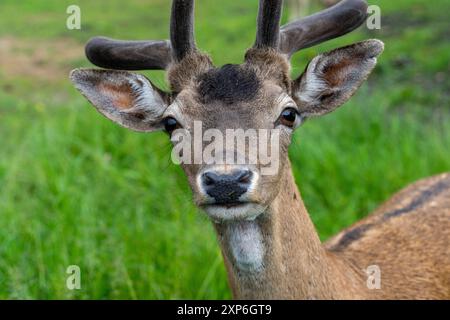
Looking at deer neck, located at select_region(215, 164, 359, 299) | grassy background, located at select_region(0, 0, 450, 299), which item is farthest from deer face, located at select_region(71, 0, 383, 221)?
grassy background, located at select_region(0, 0, 450, 299)

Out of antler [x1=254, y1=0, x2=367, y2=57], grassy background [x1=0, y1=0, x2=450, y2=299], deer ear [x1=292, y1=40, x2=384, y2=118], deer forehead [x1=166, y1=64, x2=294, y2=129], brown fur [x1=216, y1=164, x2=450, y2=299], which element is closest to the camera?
deer forehead [x1=166, y1=64, x2=294, y2=129]

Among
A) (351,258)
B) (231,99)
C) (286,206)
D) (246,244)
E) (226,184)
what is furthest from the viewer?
(351,258)

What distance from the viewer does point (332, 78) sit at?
14.0 feet

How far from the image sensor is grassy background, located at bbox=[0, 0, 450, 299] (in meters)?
5.87

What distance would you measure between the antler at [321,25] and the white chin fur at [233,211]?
3.37 ft

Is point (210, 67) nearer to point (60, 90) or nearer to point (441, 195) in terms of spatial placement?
point (441, 195)

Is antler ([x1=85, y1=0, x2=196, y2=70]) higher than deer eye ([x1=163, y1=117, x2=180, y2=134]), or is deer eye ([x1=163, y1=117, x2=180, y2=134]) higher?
antler ([x1=85, y1=0, x2=196, y2=70])

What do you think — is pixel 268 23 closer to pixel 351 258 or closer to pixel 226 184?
pixel 226 184

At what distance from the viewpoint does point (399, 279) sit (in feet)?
14.9

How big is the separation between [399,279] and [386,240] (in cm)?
32

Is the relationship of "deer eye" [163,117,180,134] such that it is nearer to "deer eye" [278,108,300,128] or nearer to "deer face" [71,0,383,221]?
"deer face" [71,0,383,221]

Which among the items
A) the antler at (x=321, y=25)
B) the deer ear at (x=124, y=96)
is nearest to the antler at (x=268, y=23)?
the antler at (x=321, y=25)

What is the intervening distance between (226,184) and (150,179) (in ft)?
13.0

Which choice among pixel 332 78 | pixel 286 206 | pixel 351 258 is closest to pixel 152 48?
pixel 332 78
